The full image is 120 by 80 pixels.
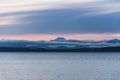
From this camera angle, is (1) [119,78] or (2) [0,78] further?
(2) [0,78]

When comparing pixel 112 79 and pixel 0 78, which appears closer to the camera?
pixel 112 79

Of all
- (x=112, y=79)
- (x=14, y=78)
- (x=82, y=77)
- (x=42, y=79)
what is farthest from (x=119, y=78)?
(x=14, y=78)

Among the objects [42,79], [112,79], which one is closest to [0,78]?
[42,79]

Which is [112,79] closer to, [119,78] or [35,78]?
[119,78]

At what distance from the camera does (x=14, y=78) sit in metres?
72.1

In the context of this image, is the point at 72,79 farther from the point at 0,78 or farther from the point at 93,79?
the point at 0,78

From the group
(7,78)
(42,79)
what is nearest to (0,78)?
(7,78)

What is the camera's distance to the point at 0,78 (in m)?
73.1

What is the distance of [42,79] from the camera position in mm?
69438

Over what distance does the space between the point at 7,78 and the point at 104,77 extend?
46.2 feet

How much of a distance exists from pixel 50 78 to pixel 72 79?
133 inches

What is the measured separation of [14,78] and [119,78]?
15.2m

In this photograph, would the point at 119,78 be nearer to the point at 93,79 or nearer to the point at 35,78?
the point at 93,79

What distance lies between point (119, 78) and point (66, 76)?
8.94 m
